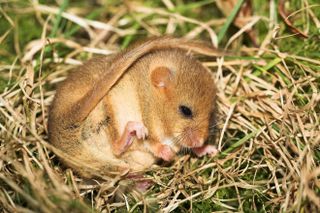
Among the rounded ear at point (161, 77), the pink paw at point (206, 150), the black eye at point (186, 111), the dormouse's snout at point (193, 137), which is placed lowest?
the pink paw at point (206, 150)

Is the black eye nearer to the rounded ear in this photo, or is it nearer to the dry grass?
the rounded ear

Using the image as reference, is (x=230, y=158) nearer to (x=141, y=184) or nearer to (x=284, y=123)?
(x=284, y=123)

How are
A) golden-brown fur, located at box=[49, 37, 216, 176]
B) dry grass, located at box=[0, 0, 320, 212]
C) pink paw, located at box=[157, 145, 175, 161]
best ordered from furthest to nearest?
pink paw, located at box=[157, 145, 175, 161] → golden-brown fur, located at box=[49, 37, 216, 176] → dry grass, located at box=[0, 0, 320, 212]

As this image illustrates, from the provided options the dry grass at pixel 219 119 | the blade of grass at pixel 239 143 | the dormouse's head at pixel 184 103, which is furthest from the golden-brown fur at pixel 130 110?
the blade of grass at pixel 239 143

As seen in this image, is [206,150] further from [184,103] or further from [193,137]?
[184,103]

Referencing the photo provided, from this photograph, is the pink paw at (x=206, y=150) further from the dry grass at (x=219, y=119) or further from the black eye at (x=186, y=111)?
the black eye at (x=186, y=111)

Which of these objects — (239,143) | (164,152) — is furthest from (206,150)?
(164,152)

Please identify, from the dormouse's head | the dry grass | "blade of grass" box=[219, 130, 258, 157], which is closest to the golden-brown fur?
the dormouse's head
